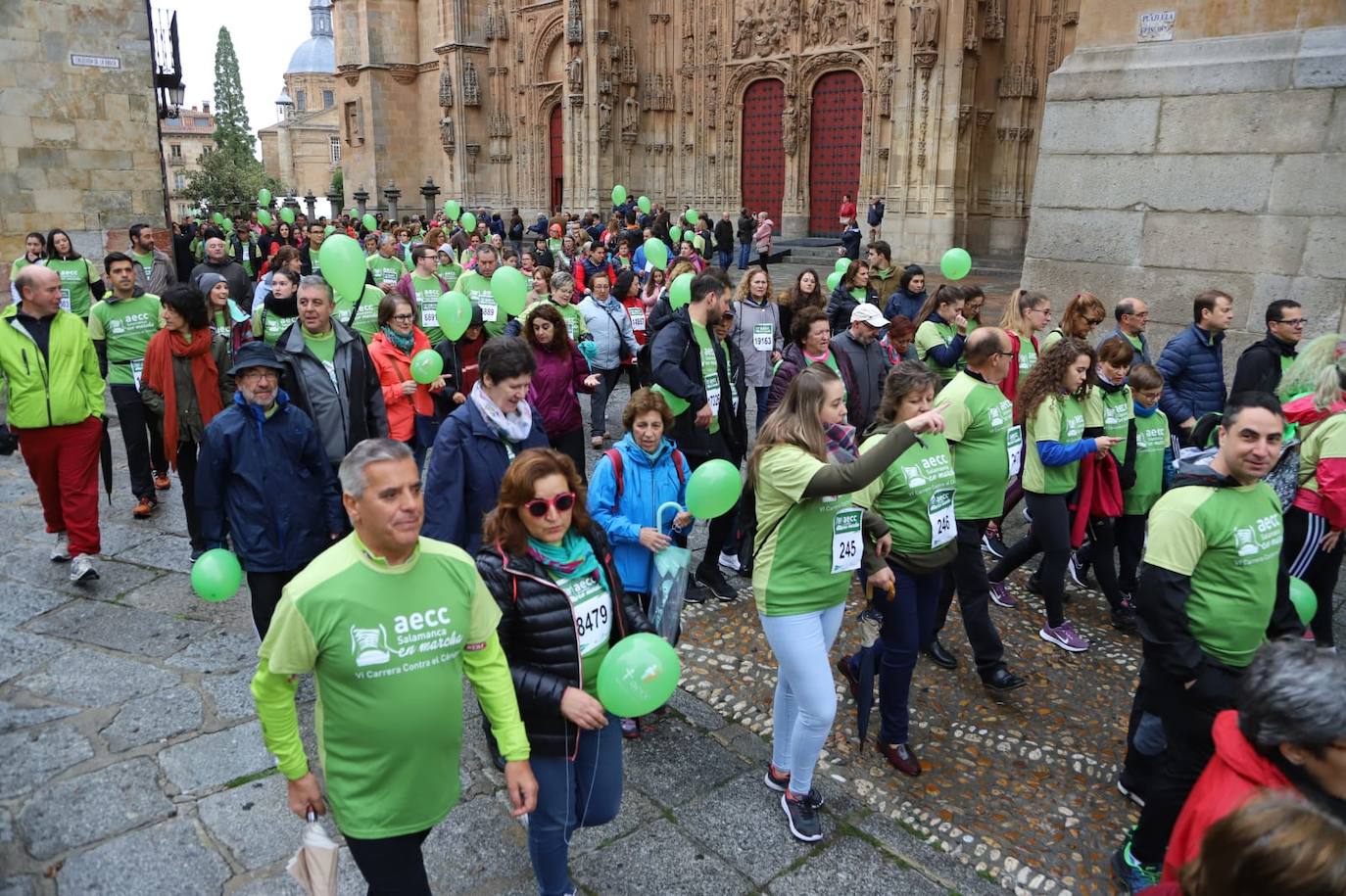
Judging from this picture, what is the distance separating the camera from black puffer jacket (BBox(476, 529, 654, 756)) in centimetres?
268

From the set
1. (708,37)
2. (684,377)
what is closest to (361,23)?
(708,37)

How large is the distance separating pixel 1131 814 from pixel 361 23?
1471 inches

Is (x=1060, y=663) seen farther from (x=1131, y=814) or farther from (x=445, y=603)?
(x=445, y=603)

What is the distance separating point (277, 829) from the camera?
3.51 m

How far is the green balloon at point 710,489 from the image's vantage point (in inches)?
143

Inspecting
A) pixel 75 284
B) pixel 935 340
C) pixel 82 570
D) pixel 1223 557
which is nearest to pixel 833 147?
pixel 935 340

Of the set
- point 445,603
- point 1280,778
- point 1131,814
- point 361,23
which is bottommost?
point 1131,814

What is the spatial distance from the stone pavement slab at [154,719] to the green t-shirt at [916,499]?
3.35 metres

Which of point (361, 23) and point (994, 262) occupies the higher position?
point (361, 23)

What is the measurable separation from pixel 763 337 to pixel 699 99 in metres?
20.8

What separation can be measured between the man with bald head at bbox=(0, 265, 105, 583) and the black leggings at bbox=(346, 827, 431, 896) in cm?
445

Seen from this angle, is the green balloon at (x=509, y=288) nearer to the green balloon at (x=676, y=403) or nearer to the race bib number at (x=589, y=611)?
the green balloon at (x=676, y=403)

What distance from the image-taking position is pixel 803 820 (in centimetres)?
347

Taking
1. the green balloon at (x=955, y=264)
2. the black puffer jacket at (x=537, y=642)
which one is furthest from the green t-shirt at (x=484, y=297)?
the black puffer jacket at (x=537, y=642)
